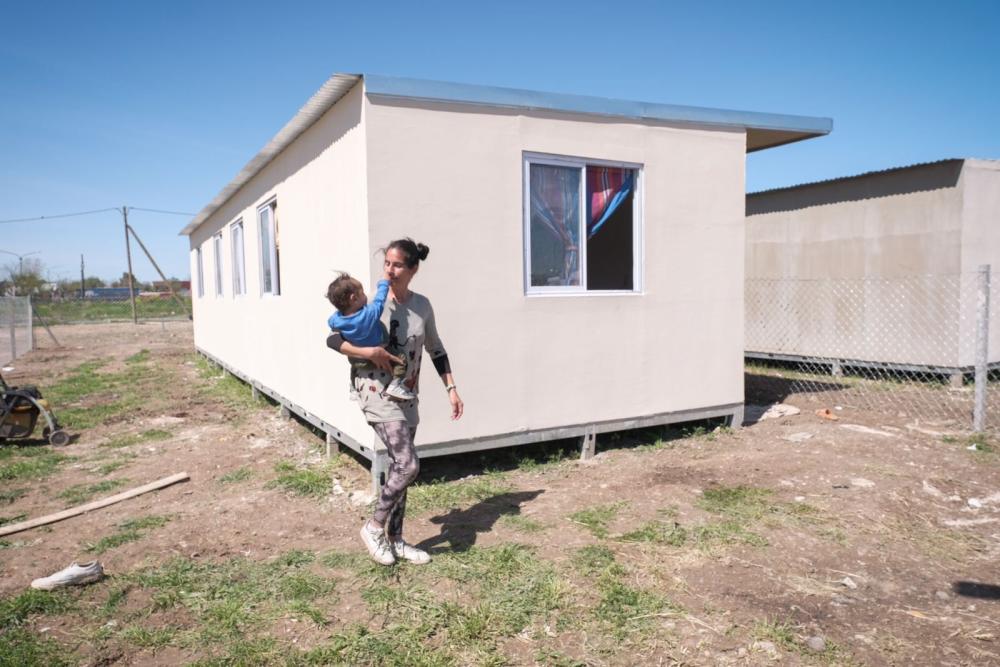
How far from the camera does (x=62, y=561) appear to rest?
416cm

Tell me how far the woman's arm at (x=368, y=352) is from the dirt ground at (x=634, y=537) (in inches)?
47.5

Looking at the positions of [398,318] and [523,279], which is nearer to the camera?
[398,318]

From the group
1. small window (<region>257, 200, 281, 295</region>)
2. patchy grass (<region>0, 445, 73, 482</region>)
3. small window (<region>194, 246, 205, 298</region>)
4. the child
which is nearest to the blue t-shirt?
the child

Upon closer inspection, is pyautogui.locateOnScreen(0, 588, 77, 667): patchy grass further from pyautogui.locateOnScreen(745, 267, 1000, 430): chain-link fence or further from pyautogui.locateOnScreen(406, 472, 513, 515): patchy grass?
pyautogui.locateOnScreen(745, 267, 1000, 430): chain-link fence

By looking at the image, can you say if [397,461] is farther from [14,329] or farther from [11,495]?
[14,329]

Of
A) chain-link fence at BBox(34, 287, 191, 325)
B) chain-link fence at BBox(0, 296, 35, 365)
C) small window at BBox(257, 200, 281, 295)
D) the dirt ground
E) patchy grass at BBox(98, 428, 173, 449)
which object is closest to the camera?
the dirt ground

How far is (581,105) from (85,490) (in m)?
5.32

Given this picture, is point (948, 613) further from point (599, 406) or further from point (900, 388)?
point (900, 388)

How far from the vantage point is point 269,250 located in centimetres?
851

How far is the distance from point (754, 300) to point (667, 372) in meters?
6.72

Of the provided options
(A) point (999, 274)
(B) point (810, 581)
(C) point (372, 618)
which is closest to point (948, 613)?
(B) point (810, 581)

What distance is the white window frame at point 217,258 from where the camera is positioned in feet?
40.9

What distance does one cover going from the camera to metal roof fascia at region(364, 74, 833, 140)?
16.6 ft

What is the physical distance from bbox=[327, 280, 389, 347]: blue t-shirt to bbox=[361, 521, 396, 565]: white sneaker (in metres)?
1.11
